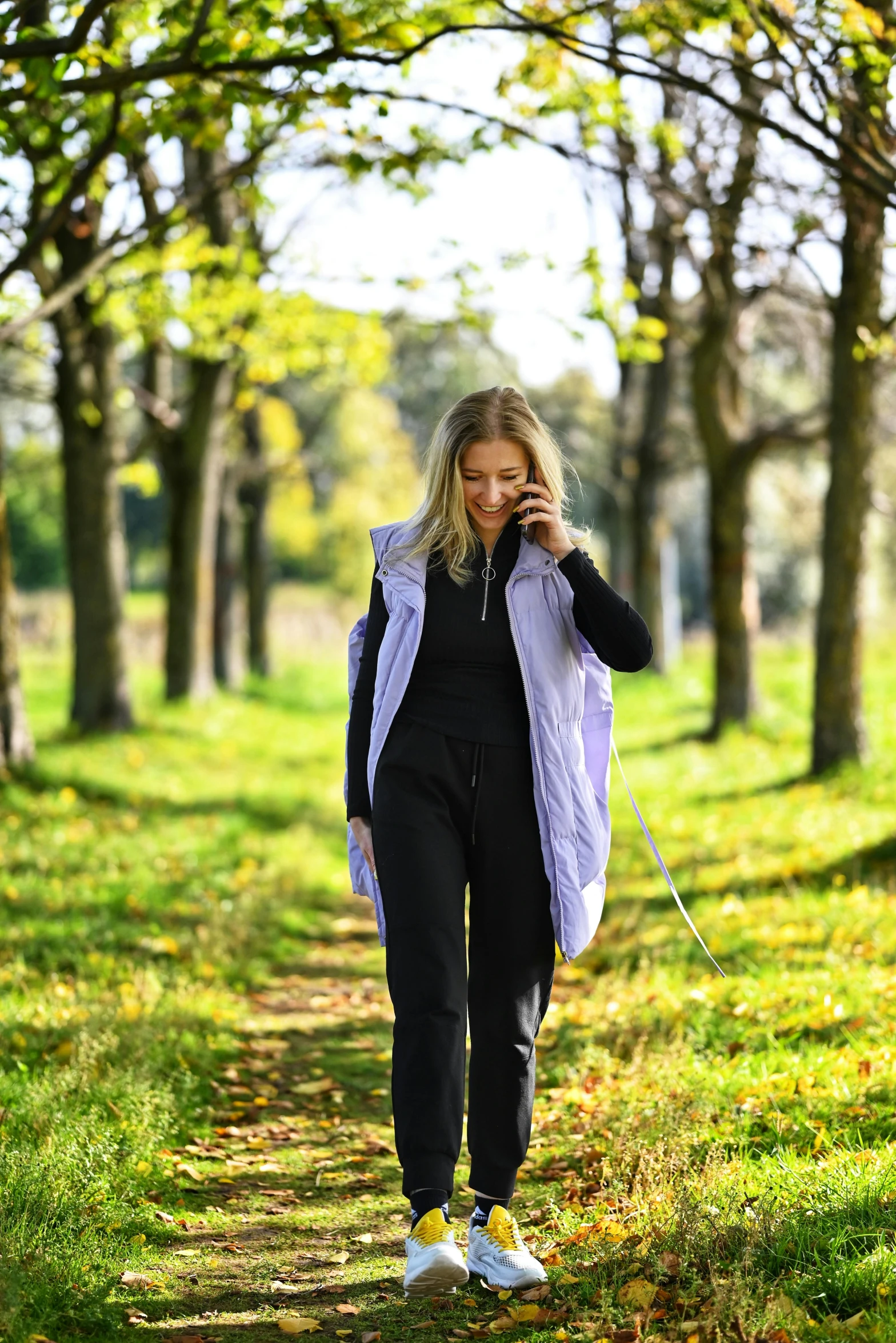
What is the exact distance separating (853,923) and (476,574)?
12.8 ft

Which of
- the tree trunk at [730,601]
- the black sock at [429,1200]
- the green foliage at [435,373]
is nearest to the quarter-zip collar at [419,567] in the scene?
the black sock at [429,1200]

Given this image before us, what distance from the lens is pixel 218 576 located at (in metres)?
21.7

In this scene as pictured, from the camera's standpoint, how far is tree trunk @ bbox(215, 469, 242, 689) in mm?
21172

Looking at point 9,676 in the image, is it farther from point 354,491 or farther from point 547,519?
point 354,491

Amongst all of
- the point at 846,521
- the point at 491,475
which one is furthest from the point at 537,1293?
the point at 846,521

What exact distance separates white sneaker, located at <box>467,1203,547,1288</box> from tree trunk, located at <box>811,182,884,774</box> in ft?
24.7

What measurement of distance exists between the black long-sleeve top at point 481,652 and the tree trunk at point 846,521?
273 inches

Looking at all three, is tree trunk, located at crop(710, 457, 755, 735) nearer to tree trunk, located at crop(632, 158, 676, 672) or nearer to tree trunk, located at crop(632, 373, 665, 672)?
tree trunk, located at crop(632, 158, 676, 672)

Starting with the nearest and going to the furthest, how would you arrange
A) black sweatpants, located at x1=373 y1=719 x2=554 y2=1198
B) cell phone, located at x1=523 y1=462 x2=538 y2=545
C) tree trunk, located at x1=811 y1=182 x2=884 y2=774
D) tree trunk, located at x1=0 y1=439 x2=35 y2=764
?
black sweatpants, located at x1=373 y1=719 x2=554 y2=1198
cell phone, located at x1=523 y1=462 x2=538 y2=545
tree trunk, located at x1=811 y1=182 x2=884 y2=774
tree trunk, located at x1=0 y1=439 x2=35 y2=764

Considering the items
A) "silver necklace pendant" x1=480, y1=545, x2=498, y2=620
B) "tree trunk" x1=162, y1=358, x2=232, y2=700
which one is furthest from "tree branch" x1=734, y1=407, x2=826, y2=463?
"silver necklace pendant" x1=480, y1=545, x2=498, y2=620

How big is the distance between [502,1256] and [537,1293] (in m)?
0.13

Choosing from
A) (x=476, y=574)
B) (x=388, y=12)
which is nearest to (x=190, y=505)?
(x=388, y=12)

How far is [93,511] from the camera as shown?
13.3m

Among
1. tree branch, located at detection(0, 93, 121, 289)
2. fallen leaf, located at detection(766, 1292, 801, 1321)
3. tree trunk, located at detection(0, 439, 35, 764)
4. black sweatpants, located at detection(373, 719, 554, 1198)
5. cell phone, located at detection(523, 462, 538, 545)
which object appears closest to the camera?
fallen leaf, located at detection(766, 1292, 801, 1321)
